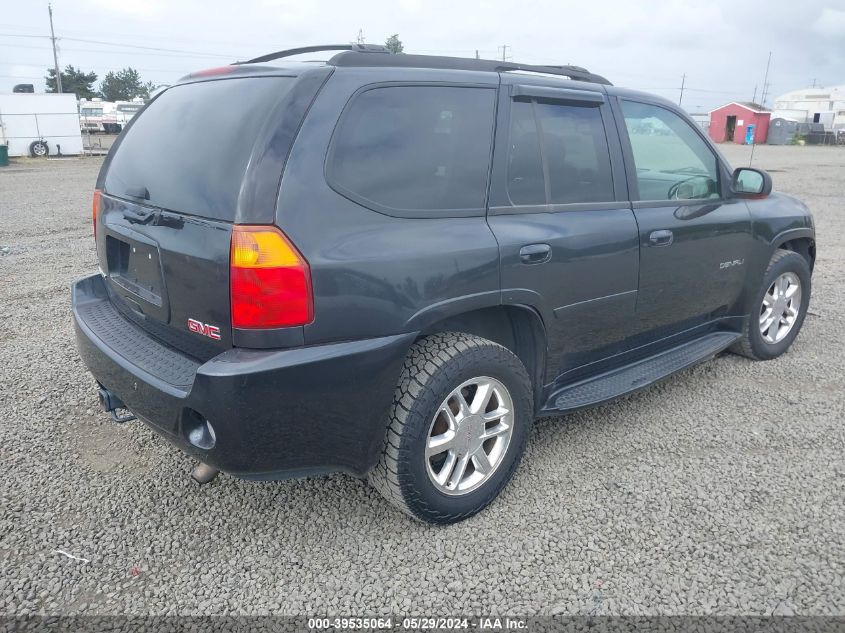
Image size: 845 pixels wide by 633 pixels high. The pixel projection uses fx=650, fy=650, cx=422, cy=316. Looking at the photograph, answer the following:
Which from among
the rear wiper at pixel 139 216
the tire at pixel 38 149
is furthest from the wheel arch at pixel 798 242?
the tire at pixel 38 149

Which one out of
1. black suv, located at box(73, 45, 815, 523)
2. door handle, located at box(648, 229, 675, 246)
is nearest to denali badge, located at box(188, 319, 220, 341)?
black suv, located at box(73, 45, 815, 523)

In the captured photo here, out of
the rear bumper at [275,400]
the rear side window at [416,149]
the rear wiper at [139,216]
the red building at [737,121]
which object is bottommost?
the rear bumper at [275,400]

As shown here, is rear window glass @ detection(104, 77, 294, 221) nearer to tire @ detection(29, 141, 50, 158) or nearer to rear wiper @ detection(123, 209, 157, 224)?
rear wiper @ detection(123, 209, 157, 224)

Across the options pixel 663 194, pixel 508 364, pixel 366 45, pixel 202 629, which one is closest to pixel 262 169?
pixel 366 45

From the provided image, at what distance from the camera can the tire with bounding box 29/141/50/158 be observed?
26484 millimetres

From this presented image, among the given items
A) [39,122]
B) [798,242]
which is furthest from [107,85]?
[798,242]

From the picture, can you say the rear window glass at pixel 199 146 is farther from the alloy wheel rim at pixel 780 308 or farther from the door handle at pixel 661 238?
the alloy wheel rim at pixel 780 308

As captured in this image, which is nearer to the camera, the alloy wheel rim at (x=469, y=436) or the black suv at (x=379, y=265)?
the black suv at (x=379, y=265)

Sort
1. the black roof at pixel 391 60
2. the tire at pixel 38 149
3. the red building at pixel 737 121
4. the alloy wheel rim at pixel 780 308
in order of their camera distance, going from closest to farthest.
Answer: the black roof at pixel 391 60 → the alloy wheel rim at pixel 780 308 → the tire at pixel 38 149 → the red building at pixel 737 121

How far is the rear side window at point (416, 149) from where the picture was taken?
93.4 inches

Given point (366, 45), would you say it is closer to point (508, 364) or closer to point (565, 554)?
point (508, 364)

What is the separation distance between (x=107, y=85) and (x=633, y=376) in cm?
9128

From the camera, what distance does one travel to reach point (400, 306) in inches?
93.7

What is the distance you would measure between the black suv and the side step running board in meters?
0.02
